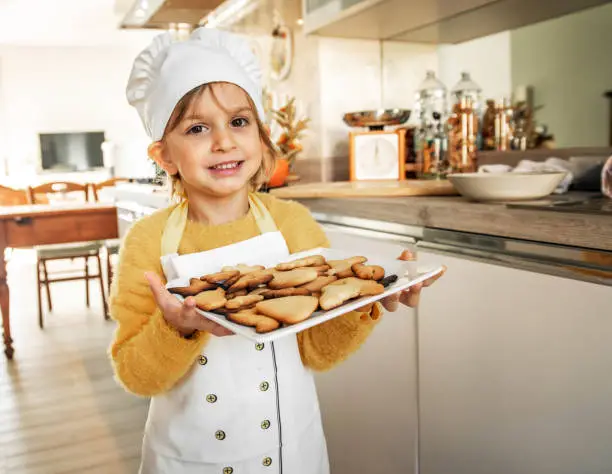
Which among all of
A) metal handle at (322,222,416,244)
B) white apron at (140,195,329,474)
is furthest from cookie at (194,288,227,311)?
metal handle at (322,222,416,244)

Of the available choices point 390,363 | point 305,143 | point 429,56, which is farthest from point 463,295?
point 429,56

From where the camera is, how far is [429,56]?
2.70 metres

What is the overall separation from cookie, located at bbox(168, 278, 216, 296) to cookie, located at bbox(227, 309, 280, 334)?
9 centimetres

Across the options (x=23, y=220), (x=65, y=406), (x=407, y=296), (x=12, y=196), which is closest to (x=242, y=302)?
(x=407, y=296)

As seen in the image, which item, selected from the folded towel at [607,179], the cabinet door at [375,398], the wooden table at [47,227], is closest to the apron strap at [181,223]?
the cabinet door at [375,398]

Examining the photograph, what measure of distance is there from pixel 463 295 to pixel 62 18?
7231 millimetres

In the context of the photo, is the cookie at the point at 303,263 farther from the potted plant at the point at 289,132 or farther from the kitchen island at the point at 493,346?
the potted plant at the point at 289,132

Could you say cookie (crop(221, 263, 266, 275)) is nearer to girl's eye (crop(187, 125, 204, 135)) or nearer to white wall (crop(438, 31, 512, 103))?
girl's eye (crop(187, 125, 204, 135))

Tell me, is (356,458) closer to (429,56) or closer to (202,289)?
(202,289)

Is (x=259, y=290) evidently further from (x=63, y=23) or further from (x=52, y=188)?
(x=63, y=23)

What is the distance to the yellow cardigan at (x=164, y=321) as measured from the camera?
0.90 metres

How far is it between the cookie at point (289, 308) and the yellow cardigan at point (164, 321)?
203 millimetres

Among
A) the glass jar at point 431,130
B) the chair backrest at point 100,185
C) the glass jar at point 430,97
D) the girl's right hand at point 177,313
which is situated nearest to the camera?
the girl's right hand at point 177,313

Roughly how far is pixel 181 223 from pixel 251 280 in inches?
10.5
